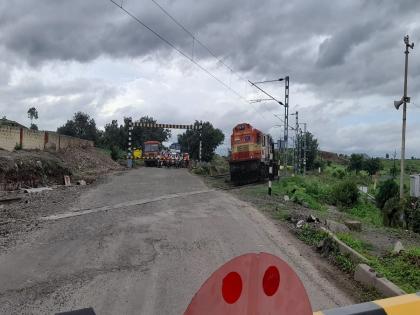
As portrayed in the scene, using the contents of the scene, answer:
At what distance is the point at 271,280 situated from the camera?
224 cm

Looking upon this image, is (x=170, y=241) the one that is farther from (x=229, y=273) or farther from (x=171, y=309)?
(x=229, y=273)

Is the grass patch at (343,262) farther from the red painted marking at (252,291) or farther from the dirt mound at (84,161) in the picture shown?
the dirt mound at (84,161)

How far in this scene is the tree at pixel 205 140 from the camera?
71812 mm

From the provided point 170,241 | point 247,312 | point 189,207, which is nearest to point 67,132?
point 189,207

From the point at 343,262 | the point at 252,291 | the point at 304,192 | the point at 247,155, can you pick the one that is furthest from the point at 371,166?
the point at 252,291

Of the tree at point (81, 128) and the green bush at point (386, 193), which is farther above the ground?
the tree at point (81, 128)

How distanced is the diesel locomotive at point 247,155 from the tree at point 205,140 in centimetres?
3884

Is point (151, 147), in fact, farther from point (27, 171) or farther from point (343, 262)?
point (343, 262)

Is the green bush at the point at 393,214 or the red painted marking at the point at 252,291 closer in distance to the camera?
the red painted marking at the point at 252,291

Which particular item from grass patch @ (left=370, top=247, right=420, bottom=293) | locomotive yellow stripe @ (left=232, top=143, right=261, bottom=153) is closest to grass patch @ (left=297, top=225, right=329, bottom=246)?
grass patch @ (left=370, top=247, right=420, bottom=293)

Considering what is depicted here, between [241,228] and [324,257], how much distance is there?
2.76 m

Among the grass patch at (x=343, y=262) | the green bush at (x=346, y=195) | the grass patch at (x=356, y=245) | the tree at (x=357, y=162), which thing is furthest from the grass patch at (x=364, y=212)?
the tree at (x=357, y=162)

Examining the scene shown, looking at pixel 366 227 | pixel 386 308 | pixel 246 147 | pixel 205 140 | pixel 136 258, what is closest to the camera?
pixel 386 308

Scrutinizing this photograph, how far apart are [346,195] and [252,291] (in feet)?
86.2
